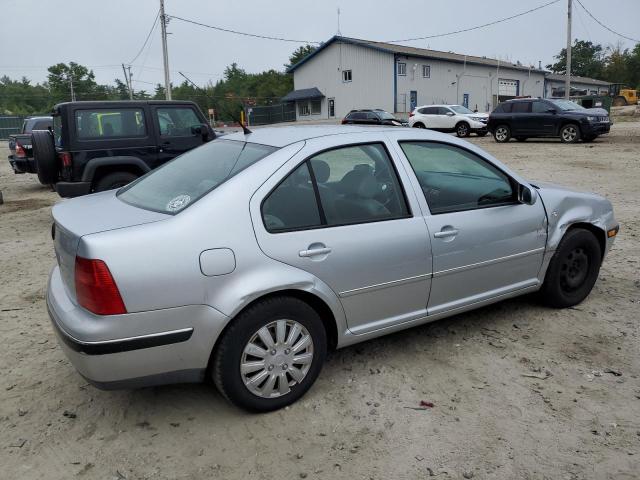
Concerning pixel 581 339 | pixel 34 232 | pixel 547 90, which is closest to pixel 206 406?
pixel 581 339

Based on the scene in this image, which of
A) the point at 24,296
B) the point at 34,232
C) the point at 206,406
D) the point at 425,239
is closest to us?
the point at 206,406

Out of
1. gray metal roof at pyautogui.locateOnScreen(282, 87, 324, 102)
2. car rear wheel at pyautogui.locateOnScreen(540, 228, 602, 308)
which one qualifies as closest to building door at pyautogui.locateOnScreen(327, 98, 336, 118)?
gray metal roof at pyautogui.locateOnScreen(282, 87, 324, 102)

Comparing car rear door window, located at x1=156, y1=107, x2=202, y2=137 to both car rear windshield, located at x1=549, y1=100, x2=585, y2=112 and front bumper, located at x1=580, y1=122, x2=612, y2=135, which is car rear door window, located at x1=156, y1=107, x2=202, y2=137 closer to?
front bumper, located at x1=580, y1=122, x2=612, y2=135

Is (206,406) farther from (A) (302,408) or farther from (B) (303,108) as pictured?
(B) (303,108)

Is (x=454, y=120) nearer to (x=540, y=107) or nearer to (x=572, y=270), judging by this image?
(x=540, y=107)

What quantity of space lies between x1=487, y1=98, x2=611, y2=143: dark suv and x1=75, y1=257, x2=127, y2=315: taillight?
1998 cm

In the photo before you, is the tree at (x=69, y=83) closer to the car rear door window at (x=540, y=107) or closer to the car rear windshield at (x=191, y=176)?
the car rear door window at (x=540, y=107)

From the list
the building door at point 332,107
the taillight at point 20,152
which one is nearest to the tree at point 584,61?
the building door at point 332,107

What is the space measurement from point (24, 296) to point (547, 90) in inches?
2761

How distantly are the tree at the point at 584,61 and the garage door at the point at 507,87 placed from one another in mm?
35238

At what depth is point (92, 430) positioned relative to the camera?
294 centimetres

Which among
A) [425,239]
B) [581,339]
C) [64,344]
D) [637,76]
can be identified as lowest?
[581,339]

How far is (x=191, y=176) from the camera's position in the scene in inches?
132

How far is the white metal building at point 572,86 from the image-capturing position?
6488cm
